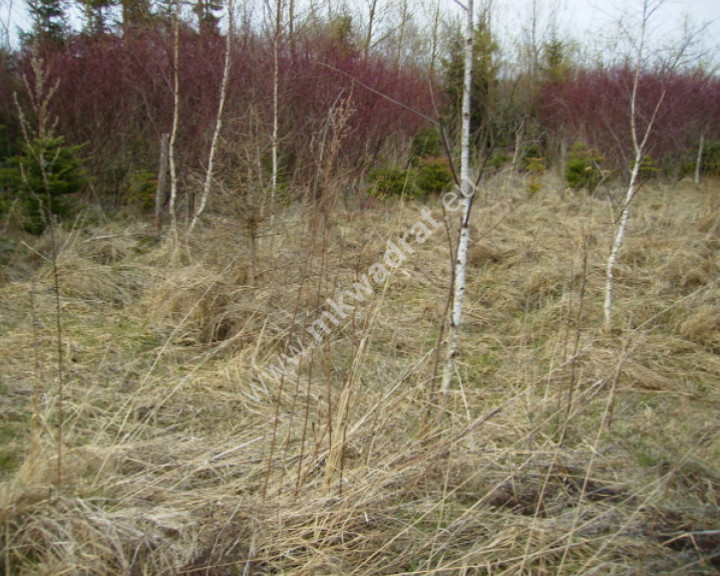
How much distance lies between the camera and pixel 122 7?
850cm

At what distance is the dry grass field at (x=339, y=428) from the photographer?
1.66m

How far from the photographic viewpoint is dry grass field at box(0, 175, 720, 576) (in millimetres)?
1662

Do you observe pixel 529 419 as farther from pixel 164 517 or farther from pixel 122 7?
pixel 122 7

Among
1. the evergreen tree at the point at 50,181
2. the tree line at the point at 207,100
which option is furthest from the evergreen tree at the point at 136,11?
the evergreen tree at the point at 50,181

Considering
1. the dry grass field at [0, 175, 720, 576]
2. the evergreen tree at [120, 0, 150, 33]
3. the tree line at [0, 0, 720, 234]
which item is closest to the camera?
the dry grass field at [0, 175, 720, 576]

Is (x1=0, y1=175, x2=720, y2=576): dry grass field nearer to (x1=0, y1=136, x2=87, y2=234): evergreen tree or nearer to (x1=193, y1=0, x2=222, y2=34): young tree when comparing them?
(x1=0, y1=136, x2=87, y2=234): evergreen tree

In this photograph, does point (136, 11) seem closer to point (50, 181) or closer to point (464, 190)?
point (50, 181)

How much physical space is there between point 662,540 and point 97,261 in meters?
4.48

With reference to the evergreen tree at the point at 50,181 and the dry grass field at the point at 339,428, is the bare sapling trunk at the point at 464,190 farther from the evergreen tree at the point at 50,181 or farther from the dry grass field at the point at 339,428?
the evergreen tree at the point at 50,181

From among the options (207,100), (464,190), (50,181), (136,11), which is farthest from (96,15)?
(464,190)

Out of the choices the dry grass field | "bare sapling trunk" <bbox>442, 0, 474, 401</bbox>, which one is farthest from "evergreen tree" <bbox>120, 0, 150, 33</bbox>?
"bare sapling trunk" <bbox>442, 0, 474, 401</bbox>

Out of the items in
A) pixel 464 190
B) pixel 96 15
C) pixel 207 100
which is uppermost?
pixel 96 15

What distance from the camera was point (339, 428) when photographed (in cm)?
203

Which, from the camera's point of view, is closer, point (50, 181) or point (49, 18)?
point (50, 181)
